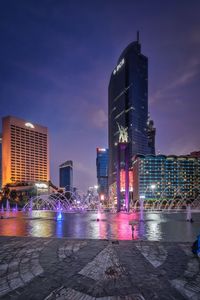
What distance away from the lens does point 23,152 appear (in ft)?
625

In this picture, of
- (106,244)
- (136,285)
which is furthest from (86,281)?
(106,244)

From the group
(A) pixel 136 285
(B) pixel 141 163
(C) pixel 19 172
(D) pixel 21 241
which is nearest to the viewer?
(A) pixel 136 285

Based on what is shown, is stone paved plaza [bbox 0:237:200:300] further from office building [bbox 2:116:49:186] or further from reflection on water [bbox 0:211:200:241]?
office building [bbox 2:116:49:186]

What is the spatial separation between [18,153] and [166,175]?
102m

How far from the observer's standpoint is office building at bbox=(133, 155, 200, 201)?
159 m

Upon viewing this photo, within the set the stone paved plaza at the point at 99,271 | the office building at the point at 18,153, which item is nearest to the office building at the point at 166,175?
the office building at the point at 18,153

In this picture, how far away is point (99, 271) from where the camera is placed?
8.67 m

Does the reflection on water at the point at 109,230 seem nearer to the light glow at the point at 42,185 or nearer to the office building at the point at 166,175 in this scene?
the office building at the point at 166,175

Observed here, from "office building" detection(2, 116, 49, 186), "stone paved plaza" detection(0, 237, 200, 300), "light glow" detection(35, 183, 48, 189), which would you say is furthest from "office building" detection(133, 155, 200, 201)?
"stone paved plaza" detection(0, 237, 200, 300)

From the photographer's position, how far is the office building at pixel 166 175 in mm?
158875

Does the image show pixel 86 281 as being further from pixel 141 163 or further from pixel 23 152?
pixel 23 152

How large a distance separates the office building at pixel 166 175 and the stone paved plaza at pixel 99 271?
150 meters

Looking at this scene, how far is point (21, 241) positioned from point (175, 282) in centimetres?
863

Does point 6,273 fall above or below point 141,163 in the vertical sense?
below
